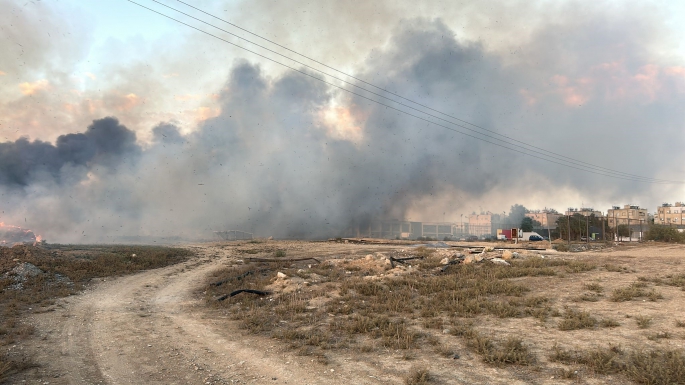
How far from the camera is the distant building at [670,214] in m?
162

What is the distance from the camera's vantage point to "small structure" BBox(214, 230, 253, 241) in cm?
8612

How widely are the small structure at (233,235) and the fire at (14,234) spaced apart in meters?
36.3

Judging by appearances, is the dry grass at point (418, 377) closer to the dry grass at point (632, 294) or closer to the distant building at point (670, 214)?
the dry grass at point (632, 294)

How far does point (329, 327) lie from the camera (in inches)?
474

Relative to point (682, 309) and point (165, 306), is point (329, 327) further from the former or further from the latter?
point (682, 309)

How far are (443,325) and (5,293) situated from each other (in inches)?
776

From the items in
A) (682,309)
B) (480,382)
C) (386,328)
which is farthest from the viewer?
(682,309)

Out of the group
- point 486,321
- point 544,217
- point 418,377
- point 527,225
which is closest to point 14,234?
point 486,321

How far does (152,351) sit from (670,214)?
223m

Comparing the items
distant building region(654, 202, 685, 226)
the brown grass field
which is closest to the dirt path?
the brown grass field

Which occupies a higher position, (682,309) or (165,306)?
(682,309)

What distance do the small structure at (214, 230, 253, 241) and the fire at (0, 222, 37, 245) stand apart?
36.3m

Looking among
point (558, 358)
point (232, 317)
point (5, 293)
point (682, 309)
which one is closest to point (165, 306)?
point (232, 317)

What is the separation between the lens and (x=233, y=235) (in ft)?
287
